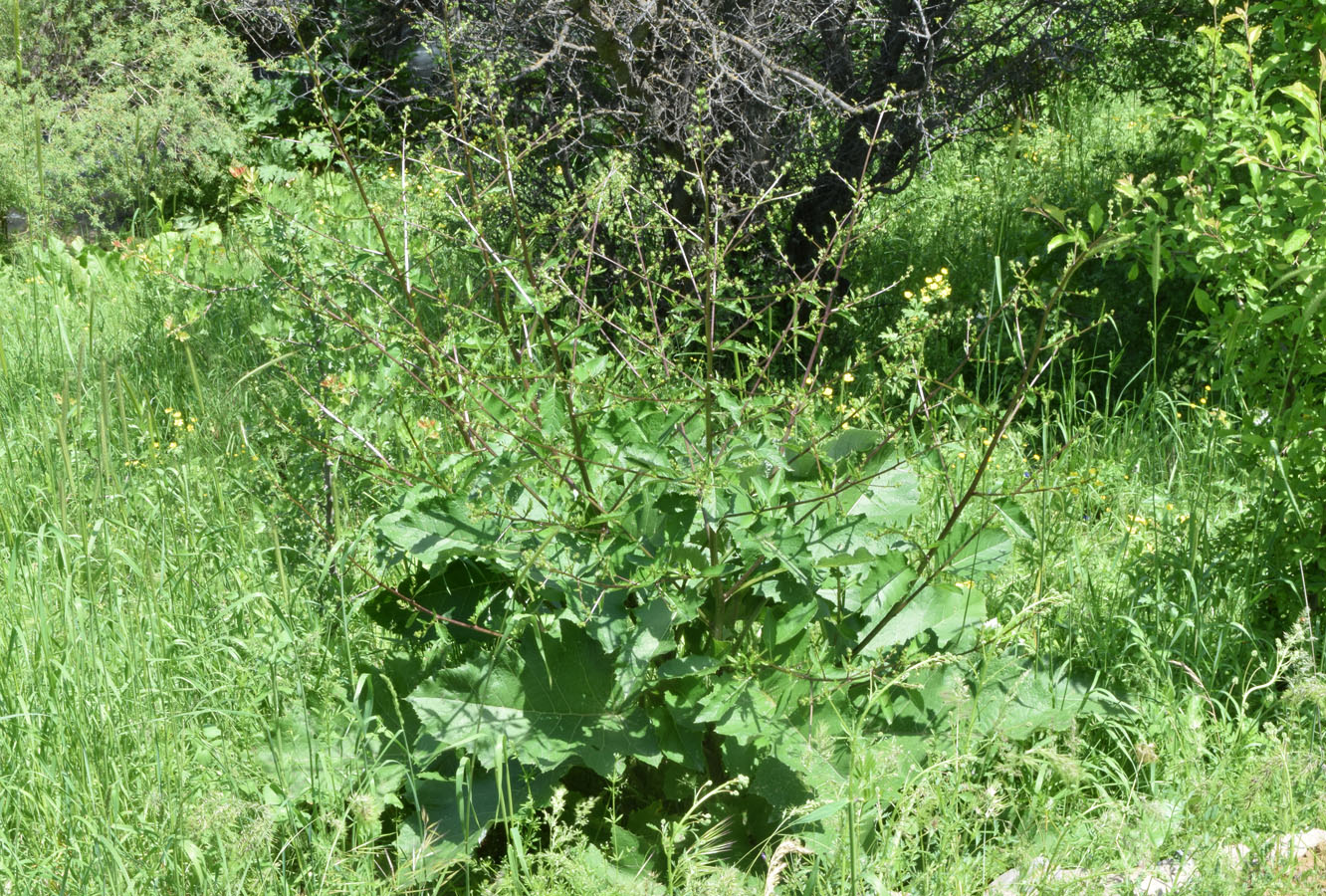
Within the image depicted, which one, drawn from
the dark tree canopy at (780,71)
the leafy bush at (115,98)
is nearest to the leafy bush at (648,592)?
the dark tree canopy at (780,71)

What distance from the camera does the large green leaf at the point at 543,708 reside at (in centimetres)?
186

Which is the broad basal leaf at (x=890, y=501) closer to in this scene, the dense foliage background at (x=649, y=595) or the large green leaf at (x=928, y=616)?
the dense foliage background at (x=649, y=595)

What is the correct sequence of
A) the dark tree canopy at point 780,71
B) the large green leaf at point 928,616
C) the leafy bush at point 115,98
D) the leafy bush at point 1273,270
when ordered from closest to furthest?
the large green leaf at point 928,616, the leafy bush at point 1273,270, the dark tree canopy at point 780,71, the leafy bush at point 115,98

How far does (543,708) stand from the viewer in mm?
1936

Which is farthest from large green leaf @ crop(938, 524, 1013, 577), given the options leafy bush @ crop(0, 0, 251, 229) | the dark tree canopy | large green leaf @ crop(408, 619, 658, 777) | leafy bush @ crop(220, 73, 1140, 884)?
leafy bush @ crop(0, 0, 251, 229)

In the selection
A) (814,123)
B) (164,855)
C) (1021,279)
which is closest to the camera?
(164,855)

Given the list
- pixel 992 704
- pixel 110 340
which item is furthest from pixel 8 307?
pixel 992 704

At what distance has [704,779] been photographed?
6.76 ft

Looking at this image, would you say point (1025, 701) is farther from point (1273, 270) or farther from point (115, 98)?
point (115, 98)

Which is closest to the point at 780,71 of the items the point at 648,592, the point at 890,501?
the point at 890,501

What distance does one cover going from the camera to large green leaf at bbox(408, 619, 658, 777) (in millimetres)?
1860

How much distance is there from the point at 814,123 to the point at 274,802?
3.28 meters

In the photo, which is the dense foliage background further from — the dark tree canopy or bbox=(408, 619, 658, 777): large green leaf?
the dark tree canopy

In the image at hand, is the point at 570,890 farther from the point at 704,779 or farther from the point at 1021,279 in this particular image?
the point at 1021,279
